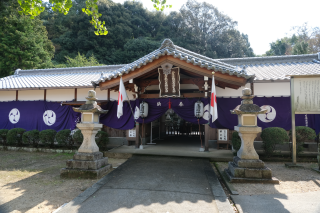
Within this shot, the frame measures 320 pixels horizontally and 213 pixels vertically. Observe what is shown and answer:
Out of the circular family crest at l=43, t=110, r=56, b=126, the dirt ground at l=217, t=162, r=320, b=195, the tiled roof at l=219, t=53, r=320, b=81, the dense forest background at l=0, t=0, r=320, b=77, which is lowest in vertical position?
the dirt ground at l=217, t=162, r=320, b=195

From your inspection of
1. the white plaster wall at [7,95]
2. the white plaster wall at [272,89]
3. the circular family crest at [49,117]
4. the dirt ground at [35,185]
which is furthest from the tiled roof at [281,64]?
the white plaster wall at [7,95]

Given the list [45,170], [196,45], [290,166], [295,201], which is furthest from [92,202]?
[196,45]

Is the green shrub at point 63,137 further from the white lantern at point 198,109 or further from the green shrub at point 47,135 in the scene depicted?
the white lantern at point 198,109

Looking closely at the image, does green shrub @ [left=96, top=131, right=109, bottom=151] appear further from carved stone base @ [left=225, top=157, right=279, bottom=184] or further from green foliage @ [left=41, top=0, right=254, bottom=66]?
green foliage @ [left=41, top=0, right=254, bottom=66]

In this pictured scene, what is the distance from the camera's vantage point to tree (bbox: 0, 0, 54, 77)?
61.6ft

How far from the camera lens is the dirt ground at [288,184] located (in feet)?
15.7

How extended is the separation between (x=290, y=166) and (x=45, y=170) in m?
9.24

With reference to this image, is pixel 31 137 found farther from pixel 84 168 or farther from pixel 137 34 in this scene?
pixel 137 34

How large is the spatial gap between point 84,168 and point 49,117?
6.83 metres

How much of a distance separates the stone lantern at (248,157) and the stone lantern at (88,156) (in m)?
4.21

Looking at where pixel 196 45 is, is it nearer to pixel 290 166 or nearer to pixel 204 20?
pixel 204 20

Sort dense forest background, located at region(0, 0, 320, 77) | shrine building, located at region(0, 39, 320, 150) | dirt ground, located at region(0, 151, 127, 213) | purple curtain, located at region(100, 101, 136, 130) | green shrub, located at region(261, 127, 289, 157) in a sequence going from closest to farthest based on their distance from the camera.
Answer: dirt ground, located at region(0, 151, 127, 213)
green shrub, located at region(261, 127, 289, 157)
shrine building, located at region(0, 39, 320, 150)
purple curtain, located at region(100, 101, 136, 130)
dense forest background, located at region(0, 0, 320, 77)

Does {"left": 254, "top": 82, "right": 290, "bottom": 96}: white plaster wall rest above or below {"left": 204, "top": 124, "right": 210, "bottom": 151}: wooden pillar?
above

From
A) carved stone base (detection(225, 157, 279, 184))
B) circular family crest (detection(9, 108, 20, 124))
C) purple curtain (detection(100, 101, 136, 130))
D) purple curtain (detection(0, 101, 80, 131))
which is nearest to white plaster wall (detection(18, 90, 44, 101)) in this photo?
purple curtain (detection(0, 101, 80, 131))
